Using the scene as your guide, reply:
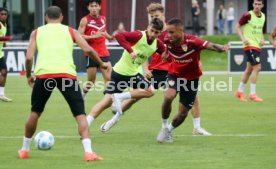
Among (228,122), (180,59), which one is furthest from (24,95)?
(180,59)

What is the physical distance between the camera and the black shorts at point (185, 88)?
13.5 m

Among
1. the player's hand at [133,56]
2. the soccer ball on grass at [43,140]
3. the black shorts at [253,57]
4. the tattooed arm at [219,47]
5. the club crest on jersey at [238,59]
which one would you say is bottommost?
the club crest on jersey at [238,59]

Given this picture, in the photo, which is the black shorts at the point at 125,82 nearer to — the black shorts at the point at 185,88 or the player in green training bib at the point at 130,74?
the player in green training bib at the point at 130,74

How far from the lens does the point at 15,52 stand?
31750 millimetres

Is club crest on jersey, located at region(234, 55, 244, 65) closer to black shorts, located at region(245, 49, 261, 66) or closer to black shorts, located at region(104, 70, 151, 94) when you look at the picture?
black shorts, located at region(245, 49, 261, 66)

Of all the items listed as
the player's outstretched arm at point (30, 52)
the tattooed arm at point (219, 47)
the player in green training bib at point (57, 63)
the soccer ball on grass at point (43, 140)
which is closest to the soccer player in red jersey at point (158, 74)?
the tattooed arm at point (219, 47)

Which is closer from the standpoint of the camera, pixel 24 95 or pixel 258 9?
pixel 258 9

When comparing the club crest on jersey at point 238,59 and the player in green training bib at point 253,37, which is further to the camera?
the club crest on jersey at point 238,59

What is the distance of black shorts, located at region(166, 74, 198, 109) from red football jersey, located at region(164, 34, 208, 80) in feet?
0.23

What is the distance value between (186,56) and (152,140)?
159cm

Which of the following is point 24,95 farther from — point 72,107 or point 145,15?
point 145,15

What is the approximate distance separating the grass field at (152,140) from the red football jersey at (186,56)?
109cm

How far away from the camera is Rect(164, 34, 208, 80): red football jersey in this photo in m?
12.9

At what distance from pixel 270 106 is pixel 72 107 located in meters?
9.00
